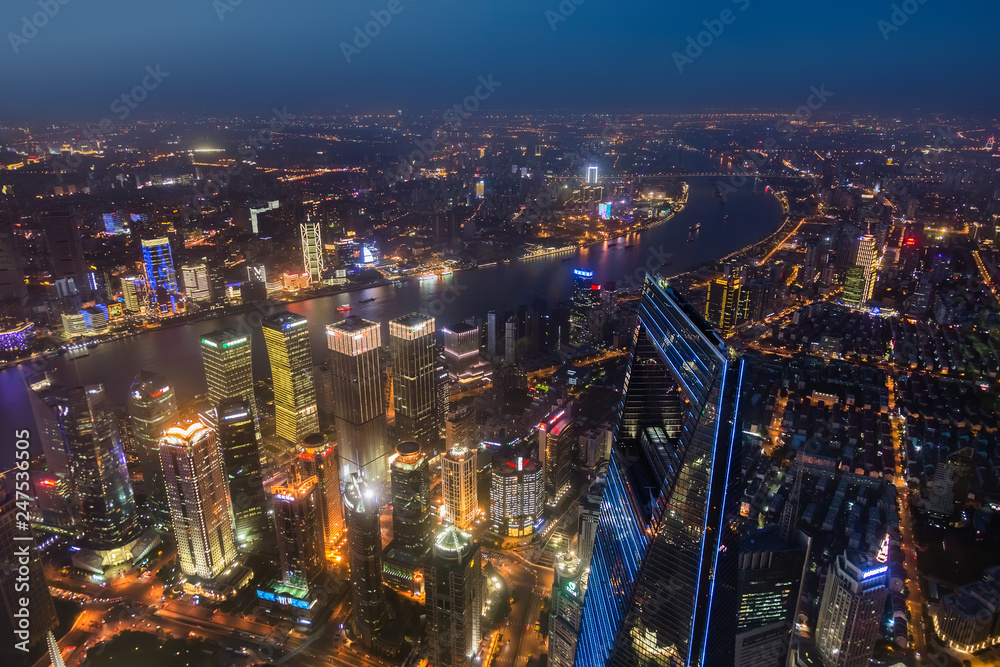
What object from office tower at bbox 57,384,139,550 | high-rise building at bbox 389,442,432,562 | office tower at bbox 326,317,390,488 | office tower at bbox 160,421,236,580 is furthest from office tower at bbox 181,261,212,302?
high-rise building at bbox 389,442,432,562

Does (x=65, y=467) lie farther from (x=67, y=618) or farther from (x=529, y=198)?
(x=529, y=198)

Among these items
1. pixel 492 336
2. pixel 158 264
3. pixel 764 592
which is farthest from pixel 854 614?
pixel 158 264

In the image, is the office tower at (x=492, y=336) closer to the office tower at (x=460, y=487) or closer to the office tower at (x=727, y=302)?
the office tower at (x=460, y=487)

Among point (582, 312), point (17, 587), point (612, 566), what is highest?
point (612, 566)

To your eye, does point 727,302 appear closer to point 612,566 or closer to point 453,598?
point 453,598

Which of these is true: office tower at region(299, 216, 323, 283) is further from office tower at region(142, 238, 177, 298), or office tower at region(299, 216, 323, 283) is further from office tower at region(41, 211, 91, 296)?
office tower at region(41, 211, 91, 296)

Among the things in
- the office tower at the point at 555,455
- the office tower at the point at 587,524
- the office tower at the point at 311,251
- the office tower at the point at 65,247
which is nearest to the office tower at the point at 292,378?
the office tower at the point at 555,455
